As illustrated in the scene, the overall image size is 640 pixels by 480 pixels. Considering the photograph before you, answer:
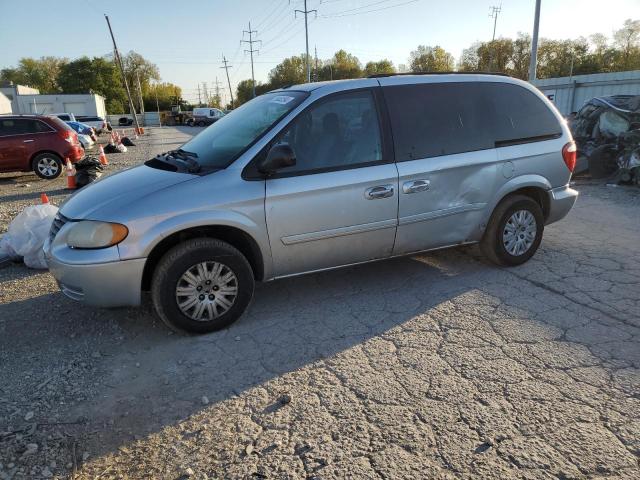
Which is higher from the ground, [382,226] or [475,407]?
[382,226]

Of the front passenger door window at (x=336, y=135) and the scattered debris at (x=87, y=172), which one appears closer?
the front passenger door window at (x=336, y=135)

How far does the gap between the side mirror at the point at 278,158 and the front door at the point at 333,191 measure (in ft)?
0.39

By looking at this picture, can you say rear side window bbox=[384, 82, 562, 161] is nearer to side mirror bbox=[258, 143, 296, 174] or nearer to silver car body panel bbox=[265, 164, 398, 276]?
silver car body panel bbox=[265, 164, 398, 276]

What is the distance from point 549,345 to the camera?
3.50 meters

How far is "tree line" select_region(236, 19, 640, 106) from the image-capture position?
60.6 m

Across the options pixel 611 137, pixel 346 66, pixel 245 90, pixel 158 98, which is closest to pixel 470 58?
pixel 346 66

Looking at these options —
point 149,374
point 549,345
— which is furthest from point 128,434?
point 549,345

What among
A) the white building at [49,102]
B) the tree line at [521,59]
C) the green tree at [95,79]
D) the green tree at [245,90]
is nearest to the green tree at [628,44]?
the tree line at [521,59]

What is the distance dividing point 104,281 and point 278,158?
1544 millimetres

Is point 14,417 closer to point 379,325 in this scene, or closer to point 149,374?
point 149,374

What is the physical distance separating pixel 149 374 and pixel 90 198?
148 cm

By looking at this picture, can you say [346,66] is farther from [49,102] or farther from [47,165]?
[47,165]

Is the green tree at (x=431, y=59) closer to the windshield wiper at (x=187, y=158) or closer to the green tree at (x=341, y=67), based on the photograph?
the green tree at (x=341, y=67)

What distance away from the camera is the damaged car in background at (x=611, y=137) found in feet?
30.1
